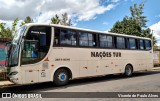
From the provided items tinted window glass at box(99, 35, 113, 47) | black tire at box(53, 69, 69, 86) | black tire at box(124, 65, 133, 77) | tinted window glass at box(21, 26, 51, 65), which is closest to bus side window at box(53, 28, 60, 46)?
tinted window glass at box(21, 26, 51, 65)

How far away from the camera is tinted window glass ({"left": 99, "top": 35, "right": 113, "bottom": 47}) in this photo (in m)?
13.5

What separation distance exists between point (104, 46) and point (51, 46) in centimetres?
437

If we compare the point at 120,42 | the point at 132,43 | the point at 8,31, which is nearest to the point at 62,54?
the point at 120,42

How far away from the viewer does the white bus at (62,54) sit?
32.0ft

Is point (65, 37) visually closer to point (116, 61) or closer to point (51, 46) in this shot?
point (51, 46)

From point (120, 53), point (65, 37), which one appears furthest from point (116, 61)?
point (65, 37)

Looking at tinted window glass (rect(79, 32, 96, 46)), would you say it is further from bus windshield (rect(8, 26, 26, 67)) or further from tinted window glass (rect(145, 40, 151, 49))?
tinted window glass (rect(145, 40, 151, 49))

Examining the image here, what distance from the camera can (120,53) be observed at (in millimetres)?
14883

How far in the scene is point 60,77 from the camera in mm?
11047

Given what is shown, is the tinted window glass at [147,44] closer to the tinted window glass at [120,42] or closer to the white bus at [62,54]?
the white bus at [62,54]

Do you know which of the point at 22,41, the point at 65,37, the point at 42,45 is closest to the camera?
the point at 22,41

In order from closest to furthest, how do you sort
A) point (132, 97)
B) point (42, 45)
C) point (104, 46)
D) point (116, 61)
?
1. point (132, 97)
2. point (42, 45)
3. point (104, 46)
4. point (116, 61)

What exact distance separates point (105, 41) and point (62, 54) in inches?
153

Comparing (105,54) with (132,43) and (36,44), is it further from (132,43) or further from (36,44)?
(36,44)
